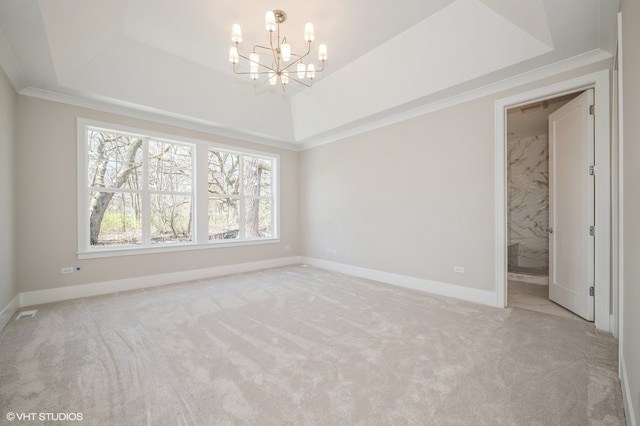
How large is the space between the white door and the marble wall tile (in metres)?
2.50

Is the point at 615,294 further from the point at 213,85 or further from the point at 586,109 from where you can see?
the point at 213,85

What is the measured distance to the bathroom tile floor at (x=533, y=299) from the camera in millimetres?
3162

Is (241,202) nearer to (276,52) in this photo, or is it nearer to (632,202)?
(276,52)

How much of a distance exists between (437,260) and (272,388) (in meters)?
2.96

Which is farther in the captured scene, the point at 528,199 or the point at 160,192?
the point at 528,199

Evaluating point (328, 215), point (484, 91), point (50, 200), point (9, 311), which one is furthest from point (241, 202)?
point (484, 91)

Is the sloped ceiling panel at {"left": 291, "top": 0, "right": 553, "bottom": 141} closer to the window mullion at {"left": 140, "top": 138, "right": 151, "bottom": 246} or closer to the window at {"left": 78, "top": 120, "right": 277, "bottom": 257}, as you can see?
the window at {"left": 78, "top": 120, "right": 277, "bottom": 257}

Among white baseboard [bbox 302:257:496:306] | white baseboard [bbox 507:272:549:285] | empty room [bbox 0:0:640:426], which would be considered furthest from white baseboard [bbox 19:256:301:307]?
white baseboard [bbox 507:272:549:285]

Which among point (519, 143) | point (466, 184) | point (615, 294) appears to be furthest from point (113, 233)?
point (519, 143)

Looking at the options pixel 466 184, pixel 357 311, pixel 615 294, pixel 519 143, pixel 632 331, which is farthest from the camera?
pixel 519 143

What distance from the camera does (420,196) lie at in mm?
4098

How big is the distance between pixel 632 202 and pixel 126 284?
5.47 meters

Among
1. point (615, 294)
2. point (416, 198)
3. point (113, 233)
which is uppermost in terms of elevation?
point (416, 198)

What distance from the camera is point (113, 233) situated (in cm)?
414
